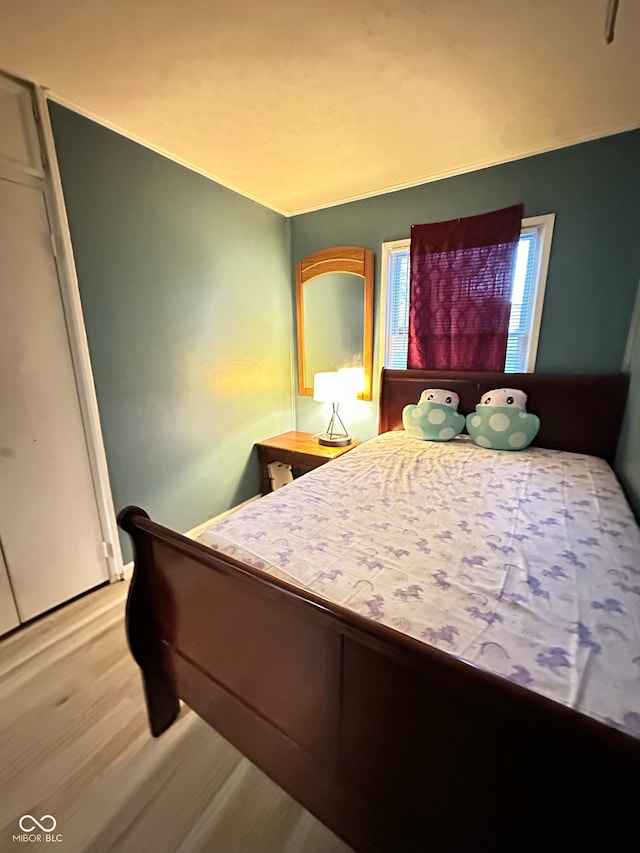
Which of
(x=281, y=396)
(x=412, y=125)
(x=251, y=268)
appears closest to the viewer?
(x=412, y=125)

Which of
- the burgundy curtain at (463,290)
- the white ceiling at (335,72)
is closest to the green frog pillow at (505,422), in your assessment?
the burgundy curtain at (463,290)

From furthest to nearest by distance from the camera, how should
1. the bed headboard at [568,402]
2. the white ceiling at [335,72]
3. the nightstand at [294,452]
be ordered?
the nightstand at [294,452] → the bed headboard at [568,402] → the white ceiling at [335,72]

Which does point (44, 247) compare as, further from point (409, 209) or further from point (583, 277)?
point (583, 277)


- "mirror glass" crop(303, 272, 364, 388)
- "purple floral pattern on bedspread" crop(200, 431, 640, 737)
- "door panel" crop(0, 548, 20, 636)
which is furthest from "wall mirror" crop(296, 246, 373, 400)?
"door panel" crop(0, 548, 20, 636)

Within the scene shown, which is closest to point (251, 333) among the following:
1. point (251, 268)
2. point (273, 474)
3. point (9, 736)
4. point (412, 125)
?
point (251, 268)

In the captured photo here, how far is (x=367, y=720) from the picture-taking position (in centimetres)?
77

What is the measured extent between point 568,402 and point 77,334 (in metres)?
2.77

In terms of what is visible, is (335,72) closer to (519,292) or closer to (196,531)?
(519,292)

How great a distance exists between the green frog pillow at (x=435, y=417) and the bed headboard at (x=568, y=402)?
0.32 ft

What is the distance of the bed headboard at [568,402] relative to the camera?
209cm

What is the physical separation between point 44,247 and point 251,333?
1.39 meters

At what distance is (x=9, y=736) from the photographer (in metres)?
1.28

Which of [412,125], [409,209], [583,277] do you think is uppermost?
[412,125]

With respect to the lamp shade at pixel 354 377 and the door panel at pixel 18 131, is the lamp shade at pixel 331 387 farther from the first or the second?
the door panel at pixel 18 131
